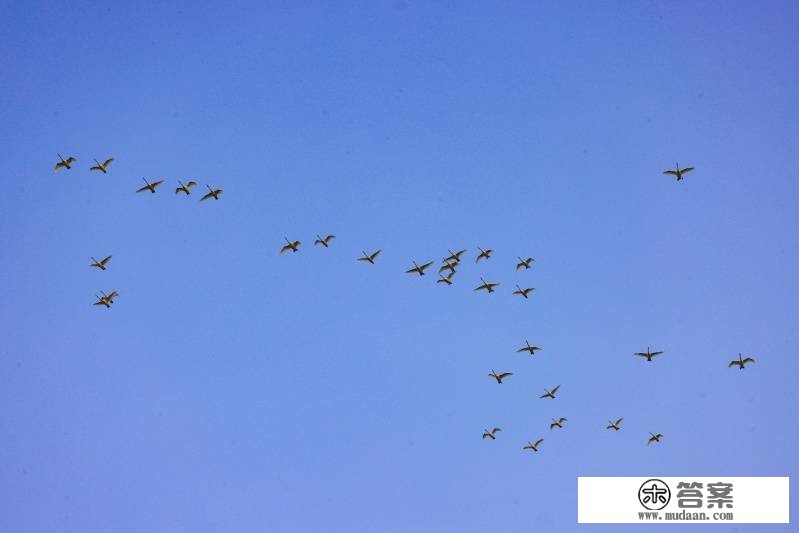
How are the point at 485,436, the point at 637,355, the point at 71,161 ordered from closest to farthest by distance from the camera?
the point at 71,161 < the point at 637,355 < the point at 485,436

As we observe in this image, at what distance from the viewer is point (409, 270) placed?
267 ft

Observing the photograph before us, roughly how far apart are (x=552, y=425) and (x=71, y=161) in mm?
49370

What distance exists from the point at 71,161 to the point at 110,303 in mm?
12533

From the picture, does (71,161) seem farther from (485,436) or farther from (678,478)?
(678,478)

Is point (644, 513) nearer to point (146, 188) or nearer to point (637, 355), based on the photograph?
point (637, 355)

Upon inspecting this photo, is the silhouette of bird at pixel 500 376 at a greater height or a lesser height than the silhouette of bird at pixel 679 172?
lesser

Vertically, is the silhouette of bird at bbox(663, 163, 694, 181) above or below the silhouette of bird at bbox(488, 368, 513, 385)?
above

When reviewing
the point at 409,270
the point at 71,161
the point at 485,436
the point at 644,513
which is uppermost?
Answer: the point at 71,161

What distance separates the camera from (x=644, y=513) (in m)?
80.0

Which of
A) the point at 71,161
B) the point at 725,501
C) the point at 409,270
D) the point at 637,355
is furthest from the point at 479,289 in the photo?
the point at 71,161

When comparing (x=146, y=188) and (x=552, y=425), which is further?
(x=552, y=425)

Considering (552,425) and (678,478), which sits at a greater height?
(552,425)

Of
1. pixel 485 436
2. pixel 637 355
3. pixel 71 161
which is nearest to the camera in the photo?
pixel 71 161

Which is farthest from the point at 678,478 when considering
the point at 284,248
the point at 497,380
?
the point at 284,248
